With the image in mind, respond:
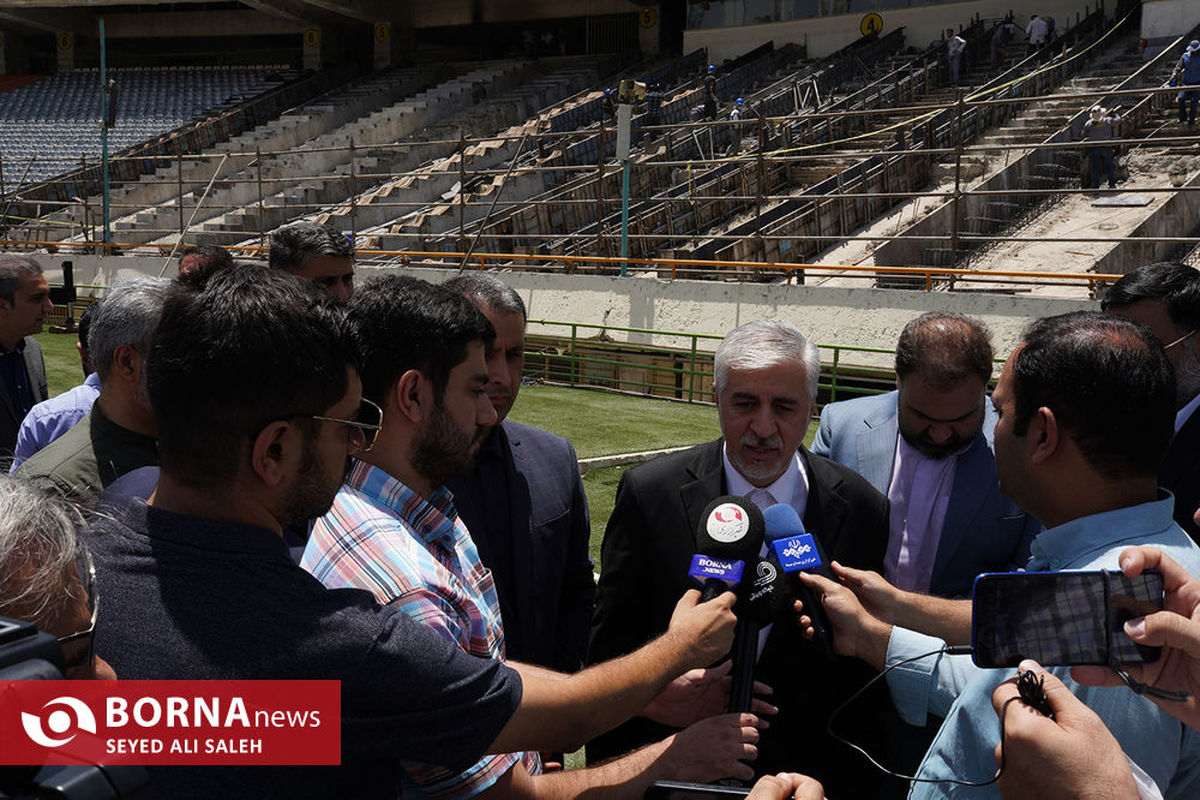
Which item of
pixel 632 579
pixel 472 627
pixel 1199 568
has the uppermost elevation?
pixel 1199 568

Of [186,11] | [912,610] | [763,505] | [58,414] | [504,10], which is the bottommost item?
[912,610]

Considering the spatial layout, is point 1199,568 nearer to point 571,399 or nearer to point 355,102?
point 571,399

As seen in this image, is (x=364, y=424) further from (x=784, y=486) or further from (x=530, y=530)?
(x=784, y=486)

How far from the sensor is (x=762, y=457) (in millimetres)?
2785

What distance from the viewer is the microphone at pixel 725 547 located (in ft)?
6.72

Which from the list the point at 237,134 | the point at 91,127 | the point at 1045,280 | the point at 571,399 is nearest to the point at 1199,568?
the point at 571,399

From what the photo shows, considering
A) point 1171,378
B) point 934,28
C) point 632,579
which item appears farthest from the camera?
point 934,28

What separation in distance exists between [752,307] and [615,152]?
9.69m

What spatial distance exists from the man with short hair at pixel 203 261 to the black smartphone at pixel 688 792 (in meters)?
2.83

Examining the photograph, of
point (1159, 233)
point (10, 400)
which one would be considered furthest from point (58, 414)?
point (1159, 233)

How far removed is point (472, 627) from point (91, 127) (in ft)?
119

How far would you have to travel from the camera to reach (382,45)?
36062mm

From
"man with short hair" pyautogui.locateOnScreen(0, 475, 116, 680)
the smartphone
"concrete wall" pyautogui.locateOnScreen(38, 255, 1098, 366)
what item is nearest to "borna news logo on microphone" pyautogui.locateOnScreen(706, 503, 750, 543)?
the smartphone

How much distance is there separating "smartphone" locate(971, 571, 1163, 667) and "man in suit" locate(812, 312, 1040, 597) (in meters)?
1.55
